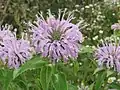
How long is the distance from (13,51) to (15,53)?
0.5 inches

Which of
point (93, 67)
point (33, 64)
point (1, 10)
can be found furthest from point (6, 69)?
point (1, 10)

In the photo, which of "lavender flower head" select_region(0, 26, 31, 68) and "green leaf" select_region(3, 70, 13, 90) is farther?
"lavender flower head" select_region(0, 26, 31, 68)

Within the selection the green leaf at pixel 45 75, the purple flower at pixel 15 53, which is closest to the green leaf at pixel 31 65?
the green leaf at pixel 45 75

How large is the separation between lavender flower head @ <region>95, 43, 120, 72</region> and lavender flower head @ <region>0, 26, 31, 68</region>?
33cm

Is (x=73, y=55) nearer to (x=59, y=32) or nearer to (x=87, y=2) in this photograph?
(x=59, y=32)

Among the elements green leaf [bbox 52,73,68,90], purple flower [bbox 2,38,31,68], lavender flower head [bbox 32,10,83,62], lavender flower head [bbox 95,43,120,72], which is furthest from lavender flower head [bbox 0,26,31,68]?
lavender flower head [bbox 95,43,120,72]

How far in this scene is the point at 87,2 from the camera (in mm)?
5543

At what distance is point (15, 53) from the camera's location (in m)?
1.88

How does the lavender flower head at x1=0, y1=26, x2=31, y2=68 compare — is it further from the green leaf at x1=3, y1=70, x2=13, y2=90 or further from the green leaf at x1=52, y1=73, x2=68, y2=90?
the green leaf at x1=52, y1=73, x2=68, y2=90

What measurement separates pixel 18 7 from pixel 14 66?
3.32 metres

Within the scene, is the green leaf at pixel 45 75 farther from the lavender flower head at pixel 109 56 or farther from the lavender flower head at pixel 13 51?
the lavender flower head at pixel 109 56

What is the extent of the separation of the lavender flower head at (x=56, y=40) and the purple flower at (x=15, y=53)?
104mm

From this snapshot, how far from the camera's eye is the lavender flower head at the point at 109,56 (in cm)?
197

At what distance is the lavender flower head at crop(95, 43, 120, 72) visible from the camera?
1966 millimetres
